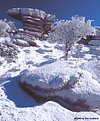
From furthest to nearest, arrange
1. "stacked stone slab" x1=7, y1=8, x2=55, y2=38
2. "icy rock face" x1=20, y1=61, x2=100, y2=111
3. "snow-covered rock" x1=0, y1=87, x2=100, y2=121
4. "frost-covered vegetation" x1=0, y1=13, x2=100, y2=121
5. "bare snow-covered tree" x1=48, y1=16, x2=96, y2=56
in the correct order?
"stacked stone slab" x1=7, y1=8, x2=55, y2=38 < "bare snow-covered tree" x1=48, y1=16, x2=96, y2=56 < "icy rock face" x1=20, y1=61, x2=100, y2=111 < "frost-covered vegetation" x1=0, y1=13, x2=100, y2=121 < "snow-covered rock" x1=0, y1=87, x2=100, y2=121

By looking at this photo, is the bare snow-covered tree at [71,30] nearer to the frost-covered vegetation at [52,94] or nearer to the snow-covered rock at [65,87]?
the frost-covered vegetation at [52,94]

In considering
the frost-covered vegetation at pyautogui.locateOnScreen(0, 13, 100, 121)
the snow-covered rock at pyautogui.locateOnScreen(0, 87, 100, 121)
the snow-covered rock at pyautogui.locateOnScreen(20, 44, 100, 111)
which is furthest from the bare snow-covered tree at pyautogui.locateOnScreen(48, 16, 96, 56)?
the snow-covered rock at pyautogui.locateOnScreen(0, 87, 100, 121)

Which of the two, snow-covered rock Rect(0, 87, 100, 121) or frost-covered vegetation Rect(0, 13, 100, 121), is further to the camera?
frost-covered vegetation Rect(0, 13, 100, 121)

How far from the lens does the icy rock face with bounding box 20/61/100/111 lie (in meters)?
11.5

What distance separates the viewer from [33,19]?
5625cm

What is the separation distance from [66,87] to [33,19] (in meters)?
45.7

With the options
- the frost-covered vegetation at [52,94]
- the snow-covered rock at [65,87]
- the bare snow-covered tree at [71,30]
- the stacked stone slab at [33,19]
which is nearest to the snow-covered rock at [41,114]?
the frost-covered vegetation at [52,94]

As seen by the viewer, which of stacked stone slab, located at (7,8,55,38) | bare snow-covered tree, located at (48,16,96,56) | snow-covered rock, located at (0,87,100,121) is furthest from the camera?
stacked stone slab, located at (7,8,55,38)

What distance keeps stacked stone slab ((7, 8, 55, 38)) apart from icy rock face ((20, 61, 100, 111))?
41.3 meters

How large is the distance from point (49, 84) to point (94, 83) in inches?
79.0

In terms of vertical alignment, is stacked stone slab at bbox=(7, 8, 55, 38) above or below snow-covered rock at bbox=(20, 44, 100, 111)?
above

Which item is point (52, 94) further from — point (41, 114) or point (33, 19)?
point (33, 19)

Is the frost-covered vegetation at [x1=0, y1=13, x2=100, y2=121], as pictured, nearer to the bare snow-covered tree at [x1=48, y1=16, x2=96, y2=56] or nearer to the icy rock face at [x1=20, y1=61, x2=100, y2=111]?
the icy rock face at [x1=20, y1=61, x2=100, y2=111]

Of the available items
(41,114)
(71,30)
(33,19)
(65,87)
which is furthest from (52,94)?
(33,19)
